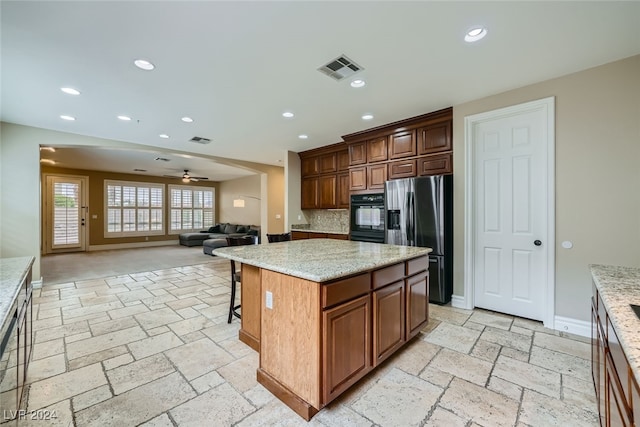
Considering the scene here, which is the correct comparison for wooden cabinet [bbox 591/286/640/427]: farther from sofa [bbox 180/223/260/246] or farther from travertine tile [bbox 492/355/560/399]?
sofa [bbox 180/223/260/246]

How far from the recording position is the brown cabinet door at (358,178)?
15.3 feet

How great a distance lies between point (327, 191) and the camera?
566cm

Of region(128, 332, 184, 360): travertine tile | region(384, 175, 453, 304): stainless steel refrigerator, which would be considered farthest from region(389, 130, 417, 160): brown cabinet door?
region(128, 332, 184, 360): travertine tile

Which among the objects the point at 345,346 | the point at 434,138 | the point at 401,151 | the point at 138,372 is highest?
the point at 434,138

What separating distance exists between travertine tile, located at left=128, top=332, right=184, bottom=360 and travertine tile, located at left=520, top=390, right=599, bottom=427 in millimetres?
2785

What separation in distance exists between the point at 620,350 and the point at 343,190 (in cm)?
452

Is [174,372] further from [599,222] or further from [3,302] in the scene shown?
[599,222]

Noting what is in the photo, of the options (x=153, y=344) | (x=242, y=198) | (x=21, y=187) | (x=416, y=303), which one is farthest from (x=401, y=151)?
(x=242, y=198)

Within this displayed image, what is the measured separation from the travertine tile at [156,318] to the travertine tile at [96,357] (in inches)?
19.3

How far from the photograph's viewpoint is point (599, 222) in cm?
262

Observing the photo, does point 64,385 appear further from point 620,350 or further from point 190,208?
point 190,208

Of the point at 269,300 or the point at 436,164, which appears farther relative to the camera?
the point at 436,164

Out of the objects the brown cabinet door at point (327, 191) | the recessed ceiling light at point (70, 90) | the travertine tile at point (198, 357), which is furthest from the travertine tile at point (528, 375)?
the recessed ceiling light at point (70, 90)

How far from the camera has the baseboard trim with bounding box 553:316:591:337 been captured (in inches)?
106
